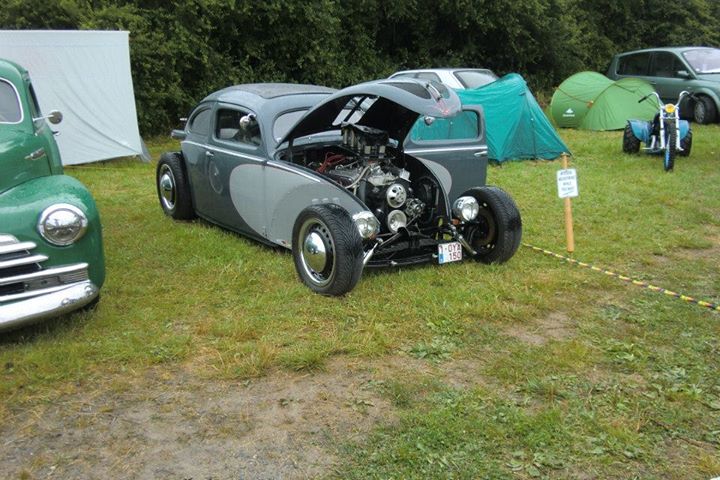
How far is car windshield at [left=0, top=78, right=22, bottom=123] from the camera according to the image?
5320 millimetres

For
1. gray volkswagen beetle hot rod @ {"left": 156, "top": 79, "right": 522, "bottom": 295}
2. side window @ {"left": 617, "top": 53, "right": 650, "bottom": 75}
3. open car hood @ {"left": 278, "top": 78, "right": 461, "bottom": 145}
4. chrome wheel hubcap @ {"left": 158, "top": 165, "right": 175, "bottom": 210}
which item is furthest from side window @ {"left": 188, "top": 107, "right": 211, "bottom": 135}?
side window @ {"left": 617, "top": 53, "right": 650, "bottom": 75}

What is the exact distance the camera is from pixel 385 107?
5.92 metres

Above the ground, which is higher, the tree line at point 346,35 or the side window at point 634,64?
the tree line at point 346,35

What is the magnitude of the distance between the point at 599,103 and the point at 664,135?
4.16 m

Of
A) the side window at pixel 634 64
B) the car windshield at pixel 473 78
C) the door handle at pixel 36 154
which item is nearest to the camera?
the door handle at pixel 36 154

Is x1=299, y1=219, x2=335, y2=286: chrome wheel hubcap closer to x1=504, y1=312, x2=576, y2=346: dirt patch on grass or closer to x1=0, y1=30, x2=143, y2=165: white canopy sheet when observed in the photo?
x1=504, y1=312, x2=576, y2=346: dirt patch on grass

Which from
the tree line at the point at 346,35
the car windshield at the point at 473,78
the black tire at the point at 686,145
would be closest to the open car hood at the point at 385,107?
the car windshield at the point at 473,78

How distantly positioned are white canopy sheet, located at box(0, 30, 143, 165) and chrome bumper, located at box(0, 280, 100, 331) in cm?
717

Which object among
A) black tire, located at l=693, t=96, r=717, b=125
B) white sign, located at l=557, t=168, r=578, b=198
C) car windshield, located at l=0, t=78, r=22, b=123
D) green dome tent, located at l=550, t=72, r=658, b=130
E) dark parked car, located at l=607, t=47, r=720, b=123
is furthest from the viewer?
dark parked car, located at l=607, t=47, r=720, b=123

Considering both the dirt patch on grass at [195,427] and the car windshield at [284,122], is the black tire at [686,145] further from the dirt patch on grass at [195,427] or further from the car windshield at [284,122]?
the dirt patch on grass at [195,427]

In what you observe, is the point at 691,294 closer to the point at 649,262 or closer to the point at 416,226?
the point at 649,262

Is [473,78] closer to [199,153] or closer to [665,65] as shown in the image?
[665,65]

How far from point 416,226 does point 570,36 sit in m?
18.1

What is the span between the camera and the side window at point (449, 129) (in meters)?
7.66
